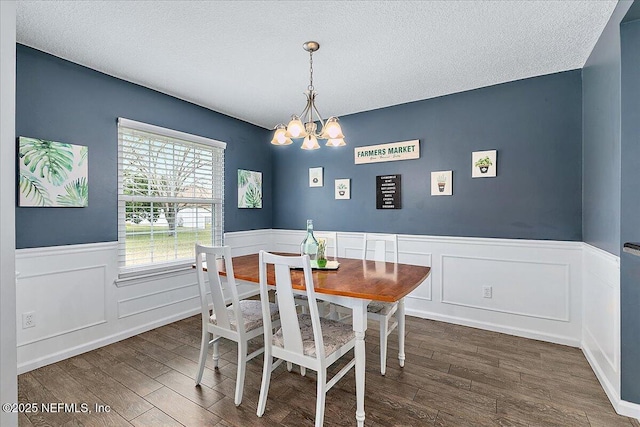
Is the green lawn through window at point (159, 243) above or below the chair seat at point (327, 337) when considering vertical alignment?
above

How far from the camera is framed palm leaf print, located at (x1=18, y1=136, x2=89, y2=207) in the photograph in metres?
2.32

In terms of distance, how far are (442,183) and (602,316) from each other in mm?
1731

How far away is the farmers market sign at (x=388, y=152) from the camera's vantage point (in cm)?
357

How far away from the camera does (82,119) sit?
8.80ft

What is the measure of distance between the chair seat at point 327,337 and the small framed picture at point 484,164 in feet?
7.24

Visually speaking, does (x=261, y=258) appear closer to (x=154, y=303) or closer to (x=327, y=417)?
(x=327, y=417)

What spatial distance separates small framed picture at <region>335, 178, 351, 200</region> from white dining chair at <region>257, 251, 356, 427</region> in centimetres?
232

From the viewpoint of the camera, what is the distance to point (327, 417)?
181cm

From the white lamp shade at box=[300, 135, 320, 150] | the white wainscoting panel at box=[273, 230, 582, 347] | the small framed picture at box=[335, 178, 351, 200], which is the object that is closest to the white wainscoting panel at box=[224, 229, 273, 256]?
the small framed picture at box=[335, 178, 351, 200]

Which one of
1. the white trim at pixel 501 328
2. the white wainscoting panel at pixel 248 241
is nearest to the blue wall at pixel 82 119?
the white wainscoting panel at pixel 248 241

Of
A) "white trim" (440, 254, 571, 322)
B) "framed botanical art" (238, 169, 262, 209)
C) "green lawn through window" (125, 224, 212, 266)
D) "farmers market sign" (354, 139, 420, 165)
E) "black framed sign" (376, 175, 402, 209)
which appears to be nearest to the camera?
"white trim" (440, 254, 571, 322)

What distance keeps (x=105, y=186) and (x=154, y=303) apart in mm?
1269

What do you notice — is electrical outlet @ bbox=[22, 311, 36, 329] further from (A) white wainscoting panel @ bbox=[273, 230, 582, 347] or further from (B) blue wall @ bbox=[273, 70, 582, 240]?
(A) white wainscoting panel @ bbox=[273, 230, 582, 347]

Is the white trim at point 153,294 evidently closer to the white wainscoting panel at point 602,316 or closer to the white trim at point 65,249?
the white trim at point 65,249
